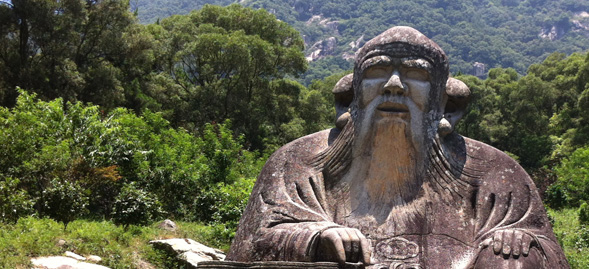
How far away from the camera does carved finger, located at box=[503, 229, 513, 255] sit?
5.55m

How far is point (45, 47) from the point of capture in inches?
840

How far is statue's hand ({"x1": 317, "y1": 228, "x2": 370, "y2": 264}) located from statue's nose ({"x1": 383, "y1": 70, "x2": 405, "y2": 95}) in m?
1.26

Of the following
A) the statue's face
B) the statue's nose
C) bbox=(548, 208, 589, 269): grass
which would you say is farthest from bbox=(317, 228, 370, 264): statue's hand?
bbox=(548, 208, 589, 269): grass

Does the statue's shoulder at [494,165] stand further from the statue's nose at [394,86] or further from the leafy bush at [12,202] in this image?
the leafy bush at [12,202]

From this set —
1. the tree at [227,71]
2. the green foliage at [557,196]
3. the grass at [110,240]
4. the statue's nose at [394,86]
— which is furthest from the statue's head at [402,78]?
the tree at [227,71]

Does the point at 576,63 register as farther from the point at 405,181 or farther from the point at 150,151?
the point at 405,181

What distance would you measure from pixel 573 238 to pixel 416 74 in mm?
9708

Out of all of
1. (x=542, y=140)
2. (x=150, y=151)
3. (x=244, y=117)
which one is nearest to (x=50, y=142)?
(x=150, y=151)

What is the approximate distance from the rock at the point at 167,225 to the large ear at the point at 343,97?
8.74m

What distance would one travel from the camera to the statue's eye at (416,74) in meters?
6.19

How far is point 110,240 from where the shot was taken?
512 inches

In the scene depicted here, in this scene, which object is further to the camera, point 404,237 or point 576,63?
point 576,63

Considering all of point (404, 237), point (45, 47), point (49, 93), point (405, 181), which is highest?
point (45, 47)

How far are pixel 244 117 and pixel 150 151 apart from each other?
40.3ft
